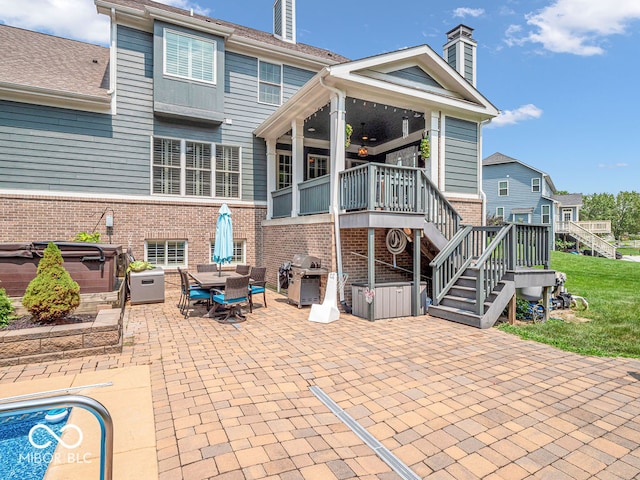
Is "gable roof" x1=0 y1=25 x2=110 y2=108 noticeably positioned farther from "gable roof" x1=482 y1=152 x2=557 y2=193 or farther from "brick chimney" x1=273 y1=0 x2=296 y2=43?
"gable roof" x1=482 y1=152 x2=557 y2=193

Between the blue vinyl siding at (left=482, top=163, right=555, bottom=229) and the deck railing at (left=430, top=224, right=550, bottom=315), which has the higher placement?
the blue vinyl siding at (left=482, top=163, right=555, bottom=229)

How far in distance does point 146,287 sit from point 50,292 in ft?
12.3

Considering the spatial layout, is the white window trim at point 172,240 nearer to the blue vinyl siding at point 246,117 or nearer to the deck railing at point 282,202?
the blue vinyl siding at point 246,117

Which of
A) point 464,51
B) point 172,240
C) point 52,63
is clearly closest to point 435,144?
point 464,51

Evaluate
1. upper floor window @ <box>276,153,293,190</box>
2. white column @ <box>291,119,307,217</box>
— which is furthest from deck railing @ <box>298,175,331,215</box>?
upper floor window @ <box>276,153,293,190</box>

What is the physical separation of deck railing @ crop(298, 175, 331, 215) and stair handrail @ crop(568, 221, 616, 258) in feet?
89.4

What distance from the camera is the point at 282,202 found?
10.9 meters

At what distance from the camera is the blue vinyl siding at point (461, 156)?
9922 mm

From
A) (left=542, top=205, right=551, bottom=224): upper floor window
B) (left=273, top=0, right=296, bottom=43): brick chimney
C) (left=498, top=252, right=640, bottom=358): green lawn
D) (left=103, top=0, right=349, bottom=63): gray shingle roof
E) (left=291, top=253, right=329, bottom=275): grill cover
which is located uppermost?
(left=273, top=0, right=296, bottom=43): brick chimney

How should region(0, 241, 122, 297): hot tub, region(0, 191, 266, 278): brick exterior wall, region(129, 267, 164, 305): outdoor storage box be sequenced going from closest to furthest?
region(0, 241, 122, 297): hot tub
region(129, 267, 164, 305): outdoor storage box
region(0, 191, 266, 278): brick exterior wall

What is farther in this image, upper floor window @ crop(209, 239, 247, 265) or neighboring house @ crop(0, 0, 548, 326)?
upper floor window @ crop(209, 239, 247, 265)

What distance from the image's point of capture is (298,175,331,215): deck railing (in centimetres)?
840

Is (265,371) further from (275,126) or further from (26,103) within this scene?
(26,103)

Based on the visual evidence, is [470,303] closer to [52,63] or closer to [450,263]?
[450,263]
